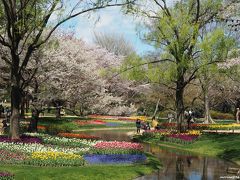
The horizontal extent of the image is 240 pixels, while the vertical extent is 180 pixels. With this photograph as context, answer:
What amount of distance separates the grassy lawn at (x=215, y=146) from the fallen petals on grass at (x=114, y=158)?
5.61 metres

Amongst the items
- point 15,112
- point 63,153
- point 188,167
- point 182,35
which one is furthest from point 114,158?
point 182,35

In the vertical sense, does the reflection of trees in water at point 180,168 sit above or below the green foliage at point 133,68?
below

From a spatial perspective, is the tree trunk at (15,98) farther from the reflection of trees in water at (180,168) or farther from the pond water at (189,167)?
the reflection of trees in water at (180,168)

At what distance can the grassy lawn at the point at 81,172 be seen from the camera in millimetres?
15547

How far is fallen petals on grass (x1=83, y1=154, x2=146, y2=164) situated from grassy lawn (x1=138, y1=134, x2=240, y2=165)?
5608mm

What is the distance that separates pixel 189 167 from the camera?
20.7 m

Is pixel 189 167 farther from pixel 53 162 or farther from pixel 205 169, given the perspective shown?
pixel 53 162

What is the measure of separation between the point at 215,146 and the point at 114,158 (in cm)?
980

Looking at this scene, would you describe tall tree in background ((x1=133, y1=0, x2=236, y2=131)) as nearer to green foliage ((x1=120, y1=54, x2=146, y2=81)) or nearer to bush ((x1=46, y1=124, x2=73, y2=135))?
green foliage ((x1=120, y1=54, x2=146, y2=81))

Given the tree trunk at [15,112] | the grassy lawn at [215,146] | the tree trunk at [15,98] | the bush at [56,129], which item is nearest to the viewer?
the tree trunk at [15,98]

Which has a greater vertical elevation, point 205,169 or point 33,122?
point 33,122

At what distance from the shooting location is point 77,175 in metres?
16.0

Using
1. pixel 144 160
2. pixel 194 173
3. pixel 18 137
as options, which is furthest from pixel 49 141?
pixel 194 173

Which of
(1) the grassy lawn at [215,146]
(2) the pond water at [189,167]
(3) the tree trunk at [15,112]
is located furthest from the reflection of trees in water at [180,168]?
(3) the tree trunk at [15,112]
